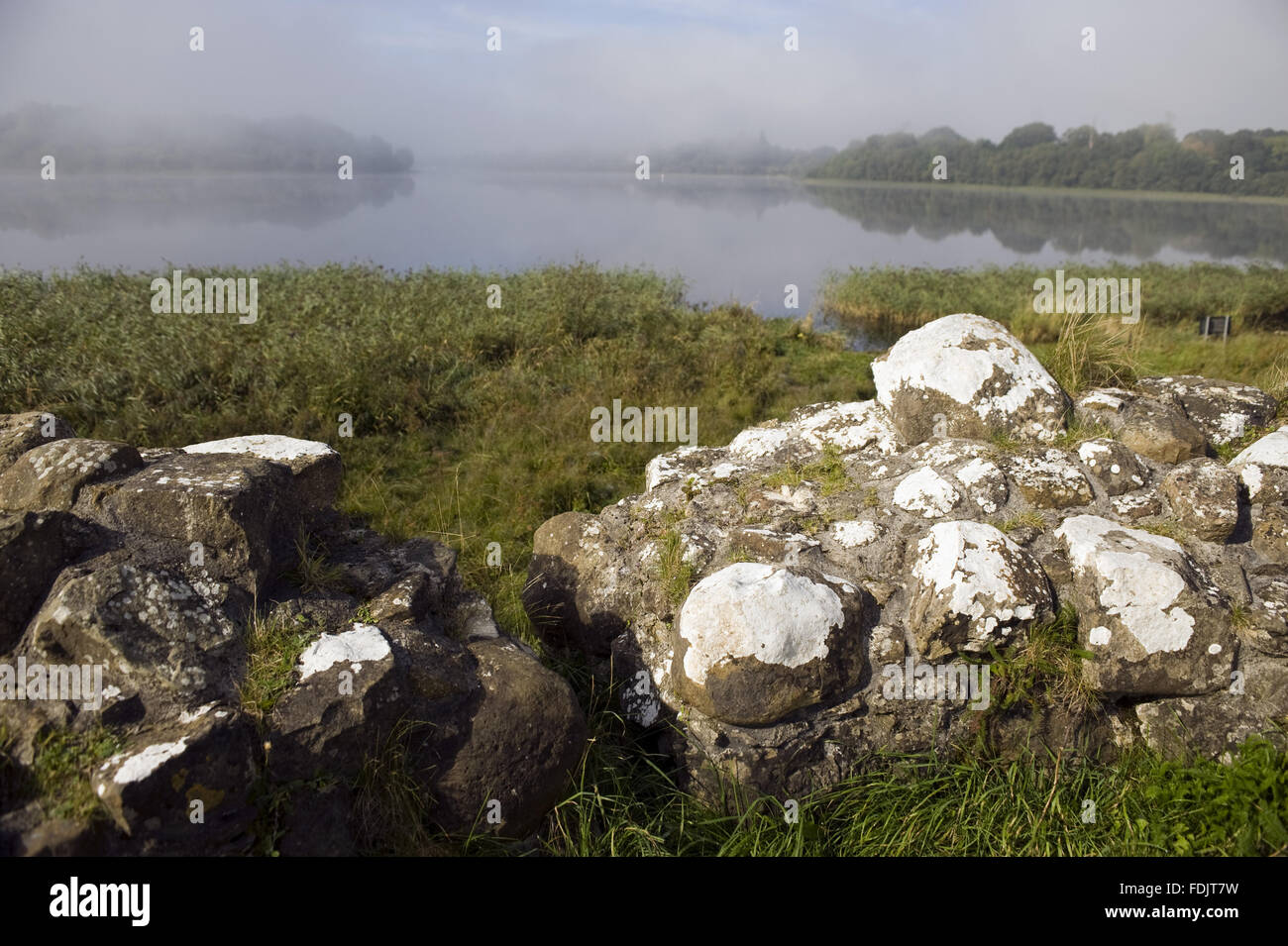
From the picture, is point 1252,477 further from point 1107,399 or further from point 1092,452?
point 1107,399

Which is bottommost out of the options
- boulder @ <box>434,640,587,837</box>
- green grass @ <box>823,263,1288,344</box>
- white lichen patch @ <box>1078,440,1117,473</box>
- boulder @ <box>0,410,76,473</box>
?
boulder @ <box>434,640,587,837</box>

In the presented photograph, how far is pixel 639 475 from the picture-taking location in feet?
23.4

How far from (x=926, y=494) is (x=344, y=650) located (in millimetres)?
2811

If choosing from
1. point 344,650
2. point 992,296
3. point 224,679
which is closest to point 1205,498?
point 344,650

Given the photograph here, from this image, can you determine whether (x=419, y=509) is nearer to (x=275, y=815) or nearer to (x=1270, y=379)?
(x=275, y=815)

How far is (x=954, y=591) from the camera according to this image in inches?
135

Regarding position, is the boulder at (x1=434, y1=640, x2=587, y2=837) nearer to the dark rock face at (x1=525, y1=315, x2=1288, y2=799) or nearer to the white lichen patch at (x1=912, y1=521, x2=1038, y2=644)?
the dark rock face at (x1=525, y1=315, x2=1288, y2=799)

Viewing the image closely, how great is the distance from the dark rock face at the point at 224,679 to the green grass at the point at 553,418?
0.06 metres

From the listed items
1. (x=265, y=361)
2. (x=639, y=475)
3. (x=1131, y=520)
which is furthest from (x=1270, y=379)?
(x=265, y=361)

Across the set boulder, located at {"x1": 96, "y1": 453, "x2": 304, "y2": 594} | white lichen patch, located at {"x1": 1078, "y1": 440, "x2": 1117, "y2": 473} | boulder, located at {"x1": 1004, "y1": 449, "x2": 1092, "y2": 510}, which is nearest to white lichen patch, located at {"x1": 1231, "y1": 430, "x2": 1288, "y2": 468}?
white lichen patch, located at {"x1": 1078, "y1": 440, "x2": 1117, "y2": 473}

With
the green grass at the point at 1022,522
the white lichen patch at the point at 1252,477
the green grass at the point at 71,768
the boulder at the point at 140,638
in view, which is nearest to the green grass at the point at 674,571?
the green grass at the point at 1022,522

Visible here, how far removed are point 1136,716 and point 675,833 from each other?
83.7 inches

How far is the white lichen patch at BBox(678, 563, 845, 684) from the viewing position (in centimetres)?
331

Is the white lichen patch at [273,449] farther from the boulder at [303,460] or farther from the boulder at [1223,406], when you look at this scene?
the boulder at [1223,406]
